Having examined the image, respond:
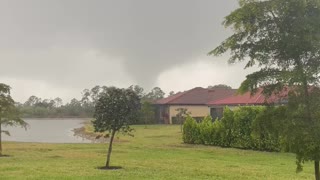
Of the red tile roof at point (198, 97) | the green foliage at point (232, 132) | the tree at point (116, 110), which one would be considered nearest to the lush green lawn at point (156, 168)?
the tree at point (116, 110)

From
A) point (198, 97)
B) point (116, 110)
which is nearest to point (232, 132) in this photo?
point (116, 110)

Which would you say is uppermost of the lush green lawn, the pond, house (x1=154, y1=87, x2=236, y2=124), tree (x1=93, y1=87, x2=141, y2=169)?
house (x1=154, y1=87, x2=236, y2=124)

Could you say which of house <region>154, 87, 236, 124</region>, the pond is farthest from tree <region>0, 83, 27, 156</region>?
house <region>154, 87, 236, 124</region>

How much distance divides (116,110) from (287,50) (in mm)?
10804

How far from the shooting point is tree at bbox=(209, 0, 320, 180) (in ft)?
28.7

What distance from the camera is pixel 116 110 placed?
731 inches

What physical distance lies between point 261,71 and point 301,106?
44.6 inches

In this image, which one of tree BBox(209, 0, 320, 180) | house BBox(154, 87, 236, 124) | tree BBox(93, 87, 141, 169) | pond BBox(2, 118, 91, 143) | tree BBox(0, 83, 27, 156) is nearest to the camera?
tree BBox(209, 0, 320, 180)

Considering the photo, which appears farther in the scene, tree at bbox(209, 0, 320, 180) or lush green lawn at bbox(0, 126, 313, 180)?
lush green lawn at bbox(0, 126, 313, 180)

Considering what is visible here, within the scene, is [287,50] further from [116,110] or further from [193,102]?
[193,102]

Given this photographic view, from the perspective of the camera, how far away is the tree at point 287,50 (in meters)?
8.73

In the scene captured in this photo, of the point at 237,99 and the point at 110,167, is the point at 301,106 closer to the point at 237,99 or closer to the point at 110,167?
the point at 110,167

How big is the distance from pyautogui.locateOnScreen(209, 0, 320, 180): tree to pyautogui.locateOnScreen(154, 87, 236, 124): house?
175 feet

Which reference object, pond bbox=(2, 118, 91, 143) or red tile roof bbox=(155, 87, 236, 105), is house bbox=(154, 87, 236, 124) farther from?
pond bbox=(2, 118, 91, 143)
